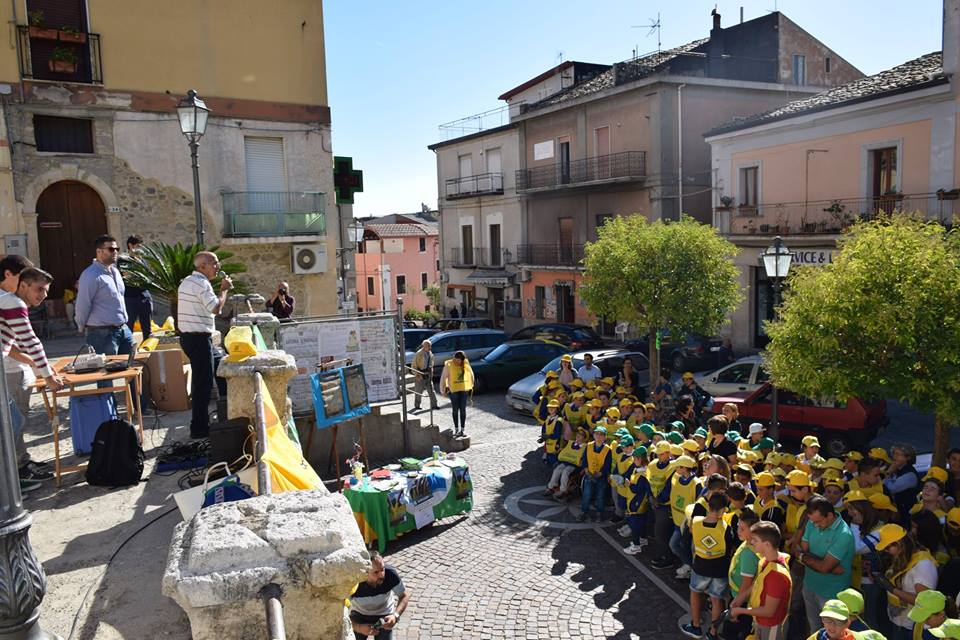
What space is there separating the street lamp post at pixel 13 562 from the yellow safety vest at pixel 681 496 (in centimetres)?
633

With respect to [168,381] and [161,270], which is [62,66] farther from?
[168,381]

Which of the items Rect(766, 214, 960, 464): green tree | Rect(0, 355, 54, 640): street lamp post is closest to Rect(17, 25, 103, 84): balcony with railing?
Rect(766, 214, 960, 464): green tree

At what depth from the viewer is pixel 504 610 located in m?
7.50

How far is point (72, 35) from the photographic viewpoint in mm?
16672

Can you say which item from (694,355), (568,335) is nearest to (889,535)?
(694,355)

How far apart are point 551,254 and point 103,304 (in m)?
26.7

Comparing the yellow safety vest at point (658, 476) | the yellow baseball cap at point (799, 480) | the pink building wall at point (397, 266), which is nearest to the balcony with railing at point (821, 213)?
the yellow safety vest at point (658, 476)

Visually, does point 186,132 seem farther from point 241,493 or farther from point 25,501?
point 241,493

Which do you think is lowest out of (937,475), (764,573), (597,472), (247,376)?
(597,472)

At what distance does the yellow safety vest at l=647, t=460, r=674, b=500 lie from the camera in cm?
845

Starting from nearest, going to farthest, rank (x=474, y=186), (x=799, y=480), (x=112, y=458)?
1. (x=112, y=458)
2. (x=799, y=480)
3. (x=474, y=186)

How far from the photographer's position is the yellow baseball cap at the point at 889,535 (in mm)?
5879

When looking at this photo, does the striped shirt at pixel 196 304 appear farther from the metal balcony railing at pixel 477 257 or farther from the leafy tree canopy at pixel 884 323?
the metal balcony railing at pixel 477 257

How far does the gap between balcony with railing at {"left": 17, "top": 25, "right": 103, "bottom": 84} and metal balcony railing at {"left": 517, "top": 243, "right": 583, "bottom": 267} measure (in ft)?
65.9
